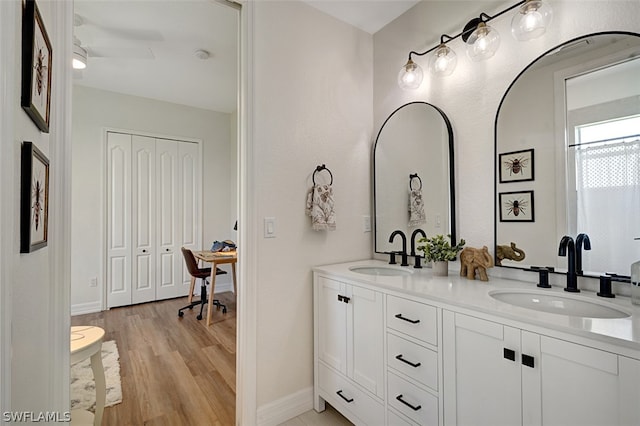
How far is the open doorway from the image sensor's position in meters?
2.53

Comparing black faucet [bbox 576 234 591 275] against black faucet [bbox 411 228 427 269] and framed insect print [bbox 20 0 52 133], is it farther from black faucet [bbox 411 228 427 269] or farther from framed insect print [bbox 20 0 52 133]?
framed insect print [bbox 20 0 52 133]

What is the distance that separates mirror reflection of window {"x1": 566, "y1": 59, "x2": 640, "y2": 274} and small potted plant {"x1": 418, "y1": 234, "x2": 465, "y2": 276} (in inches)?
20.9

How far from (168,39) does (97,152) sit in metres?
1.93

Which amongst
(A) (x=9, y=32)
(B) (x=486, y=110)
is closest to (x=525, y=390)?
(B) (x=486, y=110)

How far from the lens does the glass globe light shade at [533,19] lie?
1352mm

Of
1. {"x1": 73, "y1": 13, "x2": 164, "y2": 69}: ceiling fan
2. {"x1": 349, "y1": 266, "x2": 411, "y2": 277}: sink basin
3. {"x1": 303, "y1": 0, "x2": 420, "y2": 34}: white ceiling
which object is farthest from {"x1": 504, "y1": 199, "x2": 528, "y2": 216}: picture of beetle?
{"x1": 73, "y1": 13, "x2": 164, "y2": 69}: ceiling fan

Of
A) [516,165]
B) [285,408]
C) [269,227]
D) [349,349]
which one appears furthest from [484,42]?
[285,408]

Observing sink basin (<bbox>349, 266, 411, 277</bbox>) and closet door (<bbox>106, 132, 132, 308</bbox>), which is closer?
sink basin (<bbox>349, 266, 411, 277</bbox>)

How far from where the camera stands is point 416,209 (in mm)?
2059

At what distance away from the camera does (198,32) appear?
267cm

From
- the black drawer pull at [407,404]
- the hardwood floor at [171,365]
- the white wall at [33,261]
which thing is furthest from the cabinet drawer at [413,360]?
the white wall at [33,261]

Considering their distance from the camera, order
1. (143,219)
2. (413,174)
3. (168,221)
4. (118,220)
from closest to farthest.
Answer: (413,174) → (118,220) → (143,219) → (168,221)

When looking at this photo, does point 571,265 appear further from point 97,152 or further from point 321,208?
point 97,152

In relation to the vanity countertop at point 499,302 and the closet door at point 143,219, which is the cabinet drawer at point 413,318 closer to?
the vanity countertop at point 499,302
